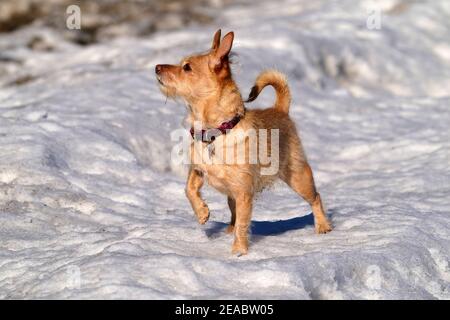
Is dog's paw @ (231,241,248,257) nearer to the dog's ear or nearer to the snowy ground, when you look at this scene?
the snowy ground

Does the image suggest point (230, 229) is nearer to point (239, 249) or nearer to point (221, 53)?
point (239, 249)

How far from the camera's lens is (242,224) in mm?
5207

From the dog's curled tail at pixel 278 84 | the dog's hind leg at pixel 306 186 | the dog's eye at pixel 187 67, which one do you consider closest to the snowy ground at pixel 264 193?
the dog's hind leg at pixel 306 186

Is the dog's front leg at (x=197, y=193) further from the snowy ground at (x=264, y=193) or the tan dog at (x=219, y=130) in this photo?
the snowy ground at (x=264, y=193)

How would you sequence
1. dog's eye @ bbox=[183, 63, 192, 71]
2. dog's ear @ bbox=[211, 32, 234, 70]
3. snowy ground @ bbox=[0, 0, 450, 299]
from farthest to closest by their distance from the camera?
dog's eye @ bbox=[183, 63, 192, 71] → dog's ear @ bbox=[211, 32, 234, 70] → snowy ground @ bbox=[0, 0, 450, 299]

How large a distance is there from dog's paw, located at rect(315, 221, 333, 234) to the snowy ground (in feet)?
0.37

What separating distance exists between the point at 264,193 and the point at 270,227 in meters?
1.26

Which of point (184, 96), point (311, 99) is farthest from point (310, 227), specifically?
point (311, 99)

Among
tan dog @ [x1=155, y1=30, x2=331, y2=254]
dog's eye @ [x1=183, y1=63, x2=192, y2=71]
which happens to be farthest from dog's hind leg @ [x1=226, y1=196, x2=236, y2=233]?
dog's eye @ [x1=183, y1=63, x2=192, y2=71]

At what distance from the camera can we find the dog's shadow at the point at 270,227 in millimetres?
5891

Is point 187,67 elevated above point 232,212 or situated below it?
above

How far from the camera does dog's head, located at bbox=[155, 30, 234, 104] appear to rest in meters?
5.30

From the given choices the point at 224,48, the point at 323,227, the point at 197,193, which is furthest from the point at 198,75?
the point at 323,227
